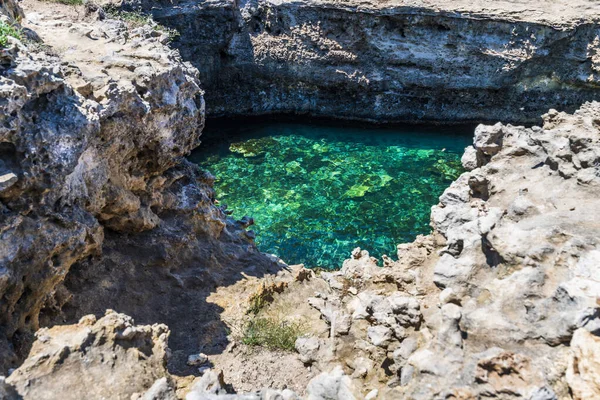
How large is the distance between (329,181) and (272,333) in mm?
10059

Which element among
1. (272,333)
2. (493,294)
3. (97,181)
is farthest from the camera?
(272,333)

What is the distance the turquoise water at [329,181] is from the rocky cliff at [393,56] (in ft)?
5.08

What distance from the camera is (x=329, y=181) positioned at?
1812 cm

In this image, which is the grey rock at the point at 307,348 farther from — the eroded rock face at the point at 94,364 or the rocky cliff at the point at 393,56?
the rocky cliff at the point at 393,56

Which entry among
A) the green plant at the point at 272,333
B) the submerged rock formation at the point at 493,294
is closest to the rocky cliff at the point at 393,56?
the submerged rock formation at the point at 493,294

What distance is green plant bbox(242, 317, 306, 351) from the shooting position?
8.36 m

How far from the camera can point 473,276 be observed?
6.72 metres

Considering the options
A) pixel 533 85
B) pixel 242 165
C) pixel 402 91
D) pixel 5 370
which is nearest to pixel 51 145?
pixel 5 370

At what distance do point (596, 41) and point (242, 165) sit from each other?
14.4m

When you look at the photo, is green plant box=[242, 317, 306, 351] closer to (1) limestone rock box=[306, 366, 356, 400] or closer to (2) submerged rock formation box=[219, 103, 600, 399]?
(2) submerged rock formation box=[219, 103, 600, 399]

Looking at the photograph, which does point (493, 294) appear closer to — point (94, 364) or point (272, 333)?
point (272, 333)

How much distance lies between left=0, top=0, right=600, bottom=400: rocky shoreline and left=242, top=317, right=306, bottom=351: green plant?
0.65ft

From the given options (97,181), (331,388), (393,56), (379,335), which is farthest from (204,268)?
(393,56)

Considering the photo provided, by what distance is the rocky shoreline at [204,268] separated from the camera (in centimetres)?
521
